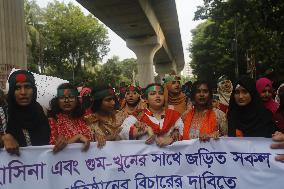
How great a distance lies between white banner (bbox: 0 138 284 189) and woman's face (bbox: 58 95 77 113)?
1.14 feet

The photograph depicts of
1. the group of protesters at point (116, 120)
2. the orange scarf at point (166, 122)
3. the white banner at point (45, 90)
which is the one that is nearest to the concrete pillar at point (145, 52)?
the white banner at point (45, 90)

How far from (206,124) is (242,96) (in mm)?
394

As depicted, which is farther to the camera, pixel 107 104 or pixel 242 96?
pixel 107 104

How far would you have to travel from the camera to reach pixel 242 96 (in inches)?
135

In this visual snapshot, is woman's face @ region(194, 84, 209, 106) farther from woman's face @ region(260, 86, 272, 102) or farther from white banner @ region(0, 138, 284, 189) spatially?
woman's face @ region(260, 86, 272, 102)

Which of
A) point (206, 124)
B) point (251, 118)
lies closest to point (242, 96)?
point (251, 118)

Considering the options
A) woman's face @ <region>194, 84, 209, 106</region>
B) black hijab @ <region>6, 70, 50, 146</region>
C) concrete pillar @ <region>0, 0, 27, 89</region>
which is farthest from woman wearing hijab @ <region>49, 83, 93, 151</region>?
concrete pillar @ <region>0, 0, 27, 89</region>

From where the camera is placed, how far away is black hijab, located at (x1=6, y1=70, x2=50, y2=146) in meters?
3.08

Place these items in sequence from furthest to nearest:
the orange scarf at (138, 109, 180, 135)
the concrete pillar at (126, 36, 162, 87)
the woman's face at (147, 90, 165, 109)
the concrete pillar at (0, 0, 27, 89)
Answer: the concrete pillar at (126, 36, 162, 87), the concrete pillar at (0, 0, 27, 89), the woman's face at (147, 90, 165, 109), the orange scarf at (138, 109, 180, 135)

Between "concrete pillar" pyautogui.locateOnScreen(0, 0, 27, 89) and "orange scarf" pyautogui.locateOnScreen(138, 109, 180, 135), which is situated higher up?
"concrete pillar" pyautogui.locateOnScreen(0, 0, 27, 89)

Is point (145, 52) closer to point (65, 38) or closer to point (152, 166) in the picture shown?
point (65, 38)

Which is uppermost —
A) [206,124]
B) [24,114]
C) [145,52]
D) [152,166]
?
[145,52]

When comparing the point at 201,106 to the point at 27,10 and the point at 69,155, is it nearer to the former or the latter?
the point at 69,155

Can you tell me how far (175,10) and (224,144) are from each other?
1948 centimetres
